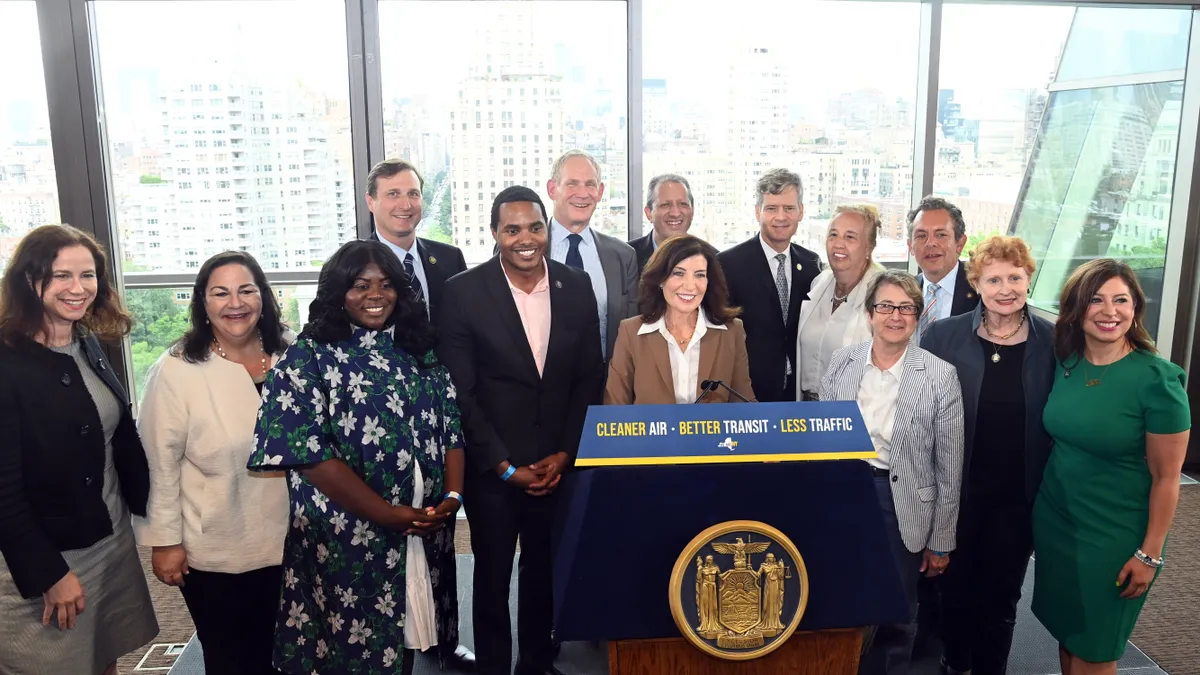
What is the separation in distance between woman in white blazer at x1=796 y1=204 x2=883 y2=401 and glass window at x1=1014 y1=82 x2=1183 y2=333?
301 cm

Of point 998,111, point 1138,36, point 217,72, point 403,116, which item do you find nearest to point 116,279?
point 217,72

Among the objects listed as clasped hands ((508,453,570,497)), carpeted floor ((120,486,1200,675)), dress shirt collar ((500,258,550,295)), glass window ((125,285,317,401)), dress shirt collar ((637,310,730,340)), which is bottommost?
carpeted floor ((120,486,1200,675))

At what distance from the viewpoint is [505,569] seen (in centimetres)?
285

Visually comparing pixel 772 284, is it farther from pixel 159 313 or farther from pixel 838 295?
pixel 159 313

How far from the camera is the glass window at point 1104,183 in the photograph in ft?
17.8

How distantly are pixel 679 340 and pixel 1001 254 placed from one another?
3.39 ft

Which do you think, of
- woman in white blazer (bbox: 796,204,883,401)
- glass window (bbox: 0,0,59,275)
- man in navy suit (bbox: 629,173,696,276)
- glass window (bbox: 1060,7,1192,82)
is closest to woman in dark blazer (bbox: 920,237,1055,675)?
woman in white blazer (bbox: 796,204,883,401)

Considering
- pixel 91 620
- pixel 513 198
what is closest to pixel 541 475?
pixel 513 198

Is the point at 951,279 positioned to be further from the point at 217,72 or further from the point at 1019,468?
the point at 217,72

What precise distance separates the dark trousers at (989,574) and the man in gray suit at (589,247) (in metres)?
1.50

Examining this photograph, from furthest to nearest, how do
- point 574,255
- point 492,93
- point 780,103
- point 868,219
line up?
point 780,103
point 492,93
point 574,255
point 868,219

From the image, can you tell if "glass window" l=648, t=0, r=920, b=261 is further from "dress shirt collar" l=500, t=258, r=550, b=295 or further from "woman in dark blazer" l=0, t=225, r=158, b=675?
"woman in dark blazer" l=0, t=225, r=158, b=675

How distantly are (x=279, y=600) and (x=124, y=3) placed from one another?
344 cm

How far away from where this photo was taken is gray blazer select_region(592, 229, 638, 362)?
137 inches
